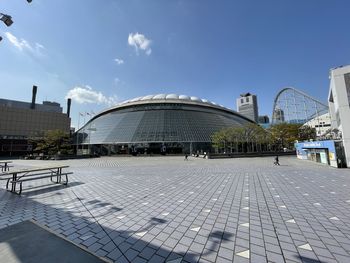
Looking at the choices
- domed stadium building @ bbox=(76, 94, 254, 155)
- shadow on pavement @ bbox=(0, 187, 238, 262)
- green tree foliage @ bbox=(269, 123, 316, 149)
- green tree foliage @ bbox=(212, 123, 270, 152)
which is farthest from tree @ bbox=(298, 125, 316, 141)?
shadow on pavement @ bbox=(0, 187, 238, 262)

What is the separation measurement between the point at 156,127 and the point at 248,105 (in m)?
158

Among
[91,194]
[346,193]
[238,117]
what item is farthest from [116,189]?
[238,117]

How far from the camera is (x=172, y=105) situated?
63188 mm

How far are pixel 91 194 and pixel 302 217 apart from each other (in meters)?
9.47

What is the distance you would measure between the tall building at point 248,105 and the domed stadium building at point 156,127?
4802 inches

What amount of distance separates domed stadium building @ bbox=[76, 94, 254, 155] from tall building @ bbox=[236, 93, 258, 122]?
121967 mm

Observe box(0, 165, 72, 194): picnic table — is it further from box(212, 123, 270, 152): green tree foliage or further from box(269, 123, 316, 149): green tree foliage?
box(269, 123, 316, 149): green tree foliage

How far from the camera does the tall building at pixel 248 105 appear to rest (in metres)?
179

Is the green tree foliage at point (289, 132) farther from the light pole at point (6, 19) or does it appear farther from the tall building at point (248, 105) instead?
the tall building at point (248, 105)

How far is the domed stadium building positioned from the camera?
51875 millimetres

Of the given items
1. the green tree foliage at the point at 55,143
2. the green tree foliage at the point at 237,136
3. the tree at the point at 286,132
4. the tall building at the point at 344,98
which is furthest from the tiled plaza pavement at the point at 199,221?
the green tree foliage at the point at 55,143

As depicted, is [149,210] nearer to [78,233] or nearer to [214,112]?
[78,233]

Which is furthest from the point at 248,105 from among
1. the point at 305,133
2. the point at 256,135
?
the point at 256,135

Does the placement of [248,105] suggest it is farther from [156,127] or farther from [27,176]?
[27,176]
